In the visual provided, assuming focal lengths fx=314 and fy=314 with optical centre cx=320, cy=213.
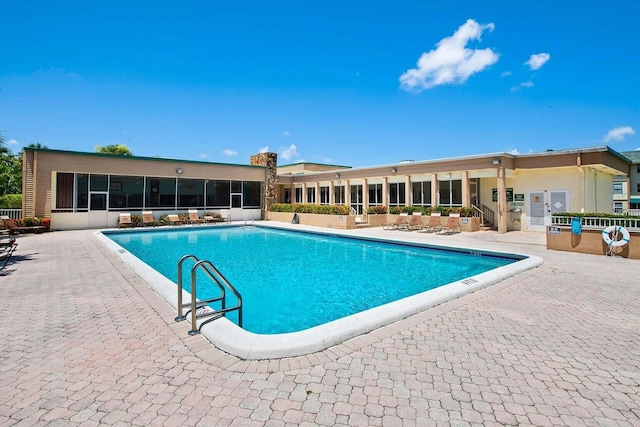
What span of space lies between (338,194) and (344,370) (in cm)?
2327

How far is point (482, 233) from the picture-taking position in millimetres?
15945

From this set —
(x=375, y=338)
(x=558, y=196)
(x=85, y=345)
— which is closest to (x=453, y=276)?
(x=375, y=338)

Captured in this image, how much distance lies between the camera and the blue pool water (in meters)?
6.09

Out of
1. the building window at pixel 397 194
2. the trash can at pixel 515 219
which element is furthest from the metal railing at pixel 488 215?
the building window at pixel 397 194

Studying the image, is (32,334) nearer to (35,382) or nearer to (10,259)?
(35,382)

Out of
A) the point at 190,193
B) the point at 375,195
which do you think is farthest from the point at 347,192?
the point at 190,193

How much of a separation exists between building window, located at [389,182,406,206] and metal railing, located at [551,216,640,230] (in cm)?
1115

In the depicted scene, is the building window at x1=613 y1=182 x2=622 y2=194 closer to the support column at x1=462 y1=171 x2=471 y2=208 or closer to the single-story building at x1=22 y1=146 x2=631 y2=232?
the single-story building at x1=22 y1=146 x2=631 y2=232

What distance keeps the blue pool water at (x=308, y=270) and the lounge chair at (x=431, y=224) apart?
4658 millimetres

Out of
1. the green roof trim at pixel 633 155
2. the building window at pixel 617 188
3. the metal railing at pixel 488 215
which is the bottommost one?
the metal railing at pixel 488 215

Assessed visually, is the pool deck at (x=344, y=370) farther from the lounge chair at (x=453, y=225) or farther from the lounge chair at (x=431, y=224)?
the lounge chair at (x=431, y=224)

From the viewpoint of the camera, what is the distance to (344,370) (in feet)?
10.1

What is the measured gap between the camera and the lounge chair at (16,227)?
15.0m

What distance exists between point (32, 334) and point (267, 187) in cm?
2225
